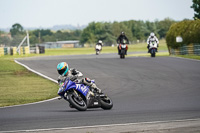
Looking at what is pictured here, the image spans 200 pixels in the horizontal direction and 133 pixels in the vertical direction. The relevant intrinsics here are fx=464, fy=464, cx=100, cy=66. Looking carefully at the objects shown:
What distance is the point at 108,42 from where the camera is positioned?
186 meters

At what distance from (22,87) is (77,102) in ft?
32.2

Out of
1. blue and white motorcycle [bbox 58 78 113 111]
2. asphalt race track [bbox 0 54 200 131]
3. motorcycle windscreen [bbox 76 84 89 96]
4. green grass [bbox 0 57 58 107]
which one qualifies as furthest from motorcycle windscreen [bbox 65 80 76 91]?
green grass [bbox 0 57 58 107]

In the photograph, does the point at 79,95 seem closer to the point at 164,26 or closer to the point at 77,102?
the point at 77,102

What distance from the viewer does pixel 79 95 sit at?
1132 cm

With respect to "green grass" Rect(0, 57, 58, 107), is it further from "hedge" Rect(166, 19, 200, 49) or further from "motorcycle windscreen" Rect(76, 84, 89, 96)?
"hedge" Rect(166, 19, 200, 49)

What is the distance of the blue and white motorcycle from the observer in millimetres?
11039

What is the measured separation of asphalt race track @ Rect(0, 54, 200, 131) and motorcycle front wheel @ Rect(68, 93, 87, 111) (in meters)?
0.17

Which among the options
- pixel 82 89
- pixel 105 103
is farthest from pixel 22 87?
pixel 82 89

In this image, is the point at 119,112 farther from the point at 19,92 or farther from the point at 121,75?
the point at 121,75

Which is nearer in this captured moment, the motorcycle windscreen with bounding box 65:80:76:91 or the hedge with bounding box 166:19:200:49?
the motorcycle windscreen with bounding box 65:80:76:91

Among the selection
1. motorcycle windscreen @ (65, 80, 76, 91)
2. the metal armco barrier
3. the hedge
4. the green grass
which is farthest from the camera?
the metal armco barrier

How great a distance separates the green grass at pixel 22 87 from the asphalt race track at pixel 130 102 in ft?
3.88

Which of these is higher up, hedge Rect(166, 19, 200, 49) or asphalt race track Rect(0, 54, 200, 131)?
hedge Rect(166, 19, 200, 49)

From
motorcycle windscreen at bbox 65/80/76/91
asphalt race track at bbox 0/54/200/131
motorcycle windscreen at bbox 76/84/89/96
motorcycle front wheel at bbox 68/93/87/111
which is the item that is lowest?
asphalt race track at bbox 0/54/200/131
